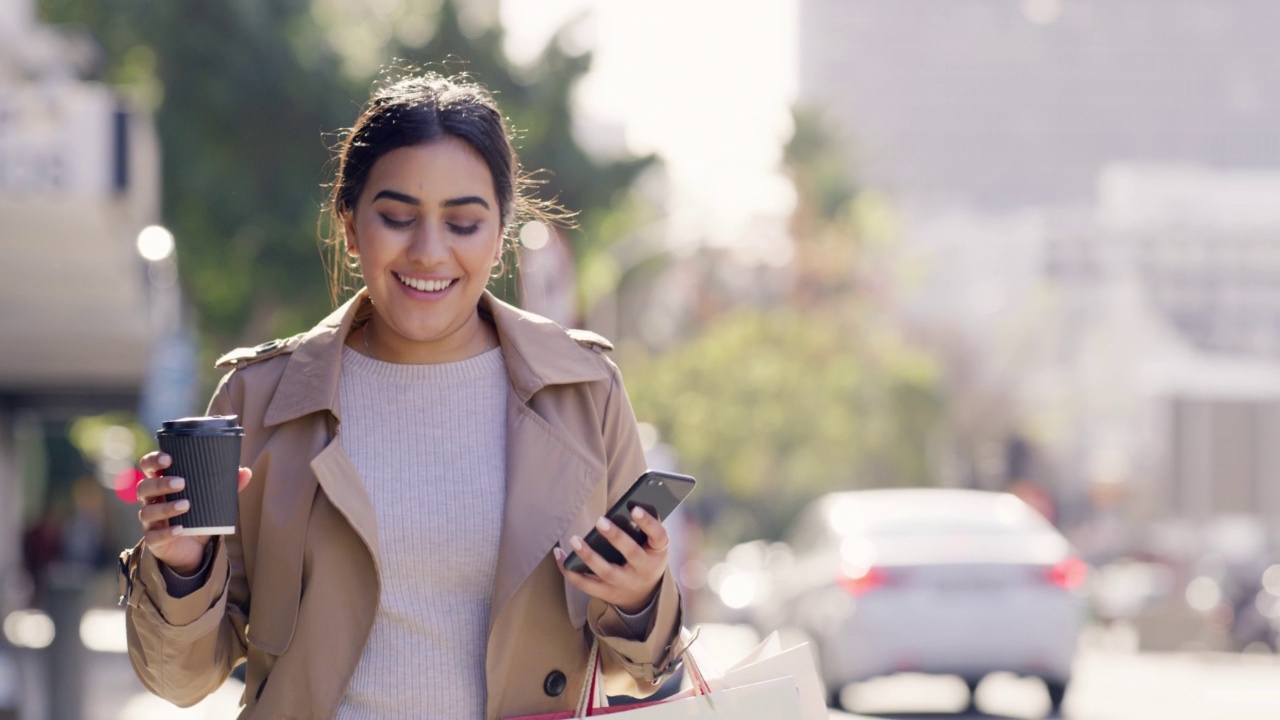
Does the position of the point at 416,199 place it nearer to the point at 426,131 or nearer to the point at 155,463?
the point at 426,131

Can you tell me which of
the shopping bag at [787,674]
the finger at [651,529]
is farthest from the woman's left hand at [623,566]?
the shopping bag at [787,674]

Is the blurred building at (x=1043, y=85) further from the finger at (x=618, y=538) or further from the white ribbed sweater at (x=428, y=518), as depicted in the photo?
the finger at (x=618, y=538)

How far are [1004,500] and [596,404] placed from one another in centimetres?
990

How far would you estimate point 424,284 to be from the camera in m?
2.99

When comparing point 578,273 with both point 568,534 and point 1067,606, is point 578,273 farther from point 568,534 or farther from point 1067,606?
point 568,534

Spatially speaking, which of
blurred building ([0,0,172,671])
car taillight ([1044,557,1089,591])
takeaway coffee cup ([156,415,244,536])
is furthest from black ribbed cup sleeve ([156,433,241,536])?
car taillight ([1044,557,1089,591])

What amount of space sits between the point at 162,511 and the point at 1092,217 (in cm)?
11822

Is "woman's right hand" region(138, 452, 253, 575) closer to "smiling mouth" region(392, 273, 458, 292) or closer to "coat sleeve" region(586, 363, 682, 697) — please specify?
"smiling mouth" region(392, 273, 458, 292)

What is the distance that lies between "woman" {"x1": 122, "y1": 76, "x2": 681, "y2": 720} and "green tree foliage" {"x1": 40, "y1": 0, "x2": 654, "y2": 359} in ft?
54.1

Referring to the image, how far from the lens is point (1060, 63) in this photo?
177625 mm

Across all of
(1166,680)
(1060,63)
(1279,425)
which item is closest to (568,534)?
(1166,680)

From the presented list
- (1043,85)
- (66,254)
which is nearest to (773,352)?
(66,254)

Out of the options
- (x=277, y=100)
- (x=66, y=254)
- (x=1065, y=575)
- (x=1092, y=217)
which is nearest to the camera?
(x=1065, y=575)

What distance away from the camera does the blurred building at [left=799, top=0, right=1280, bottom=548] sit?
77.6 meters
